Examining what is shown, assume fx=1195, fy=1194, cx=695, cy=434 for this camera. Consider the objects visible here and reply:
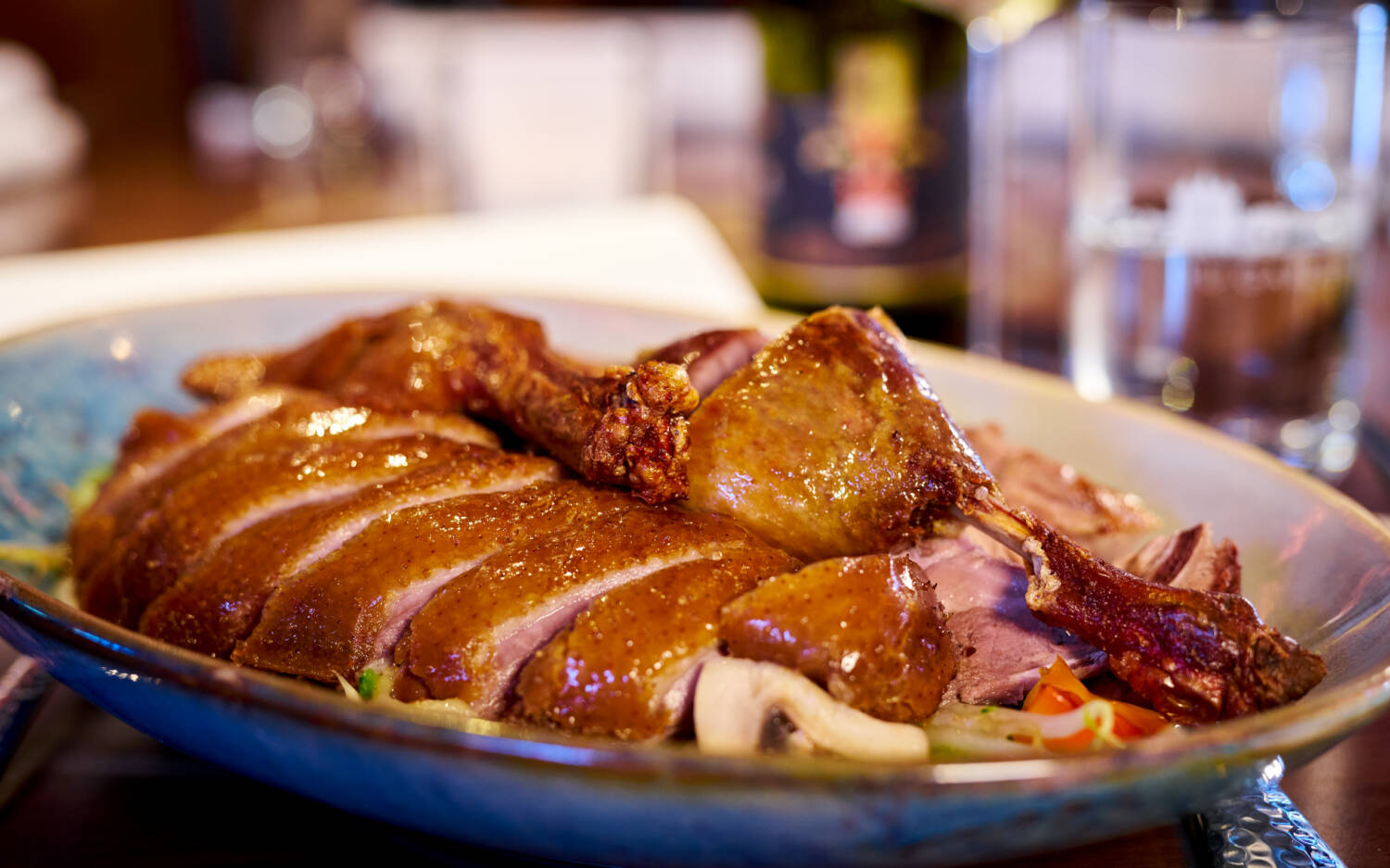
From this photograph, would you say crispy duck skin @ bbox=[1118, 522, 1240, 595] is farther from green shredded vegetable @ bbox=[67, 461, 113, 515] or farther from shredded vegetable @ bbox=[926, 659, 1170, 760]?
green shredded vegetable @ bbox=[67, 461, 113, 515]

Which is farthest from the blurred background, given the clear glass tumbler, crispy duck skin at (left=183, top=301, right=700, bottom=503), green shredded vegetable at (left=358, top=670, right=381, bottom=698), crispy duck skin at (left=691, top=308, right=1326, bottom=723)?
green shredded vegetable at (left=358, top=670, right=381, bottom=698)

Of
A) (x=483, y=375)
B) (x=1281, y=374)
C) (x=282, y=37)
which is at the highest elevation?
(x=282, y=37)

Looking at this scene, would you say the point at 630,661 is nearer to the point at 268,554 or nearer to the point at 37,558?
the point at 268,554

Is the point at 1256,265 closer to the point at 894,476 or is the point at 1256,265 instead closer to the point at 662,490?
the point at 894,476

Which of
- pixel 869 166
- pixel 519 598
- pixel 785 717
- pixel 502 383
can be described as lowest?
pixel 785 717

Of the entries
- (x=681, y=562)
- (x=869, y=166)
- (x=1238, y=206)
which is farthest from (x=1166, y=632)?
→ (x=869, y=166)

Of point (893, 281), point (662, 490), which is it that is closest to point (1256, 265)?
point (893, 281)

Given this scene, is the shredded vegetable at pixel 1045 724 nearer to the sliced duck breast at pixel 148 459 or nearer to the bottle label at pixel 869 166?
the sliced duck breast at pixel 148 459

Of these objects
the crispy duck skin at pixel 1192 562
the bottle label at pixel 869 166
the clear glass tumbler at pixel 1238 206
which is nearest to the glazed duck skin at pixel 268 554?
the crispy duck skin at pixel 1192 562
